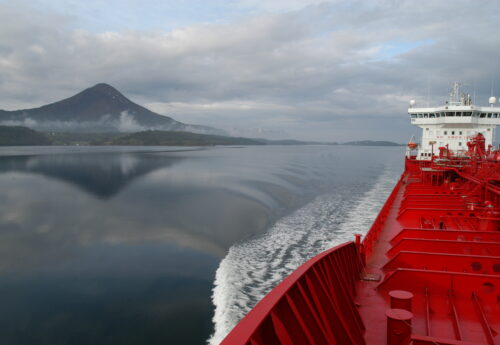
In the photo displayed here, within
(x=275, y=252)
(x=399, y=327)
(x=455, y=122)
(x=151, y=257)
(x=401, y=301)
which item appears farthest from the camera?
(x=455, y=122)

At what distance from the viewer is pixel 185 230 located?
1897 cm

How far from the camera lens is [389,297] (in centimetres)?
668

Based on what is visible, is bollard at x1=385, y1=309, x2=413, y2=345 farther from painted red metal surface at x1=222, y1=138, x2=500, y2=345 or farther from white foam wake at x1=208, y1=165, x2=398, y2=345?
white foam wake at x1=208, y1=165, x2=398, y2=345

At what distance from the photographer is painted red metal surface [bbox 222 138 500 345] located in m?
3.63

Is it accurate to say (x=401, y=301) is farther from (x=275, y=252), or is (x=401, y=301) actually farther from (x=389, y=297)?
(x=275, y=252)

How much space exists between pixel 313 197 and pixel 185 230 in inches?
557

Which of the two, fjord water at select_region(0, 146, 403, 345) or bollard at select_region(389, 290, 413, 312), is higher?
bollard at select_region(389, 290, 413, 312)

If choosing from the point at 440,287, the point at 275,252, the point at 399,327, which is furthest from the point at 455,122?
the point at 399,327

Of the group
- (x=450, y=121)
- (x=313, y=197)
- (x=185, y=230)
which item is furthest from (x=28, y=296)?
(x=450, y=121)

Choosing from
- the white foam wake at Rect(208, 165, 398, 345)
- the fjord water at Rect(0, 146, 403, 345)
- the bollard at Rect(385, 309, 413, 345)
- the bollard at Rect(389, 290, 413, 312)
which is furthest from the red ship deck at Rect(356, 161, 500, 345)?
the fjord water at Rect(0, 146, 403, 345)

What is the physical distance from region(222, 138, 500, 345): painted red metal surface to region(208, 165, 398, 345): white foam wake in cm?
345

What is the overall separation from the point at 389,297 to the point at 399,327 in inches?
89.2

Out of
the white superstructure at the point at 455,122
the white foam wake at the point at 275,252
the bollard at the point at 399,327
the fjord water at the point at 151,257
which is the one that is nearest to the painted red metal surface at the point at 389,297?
the bollard at the point at 399,327

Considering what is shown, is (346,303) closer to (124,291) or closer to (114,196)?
(124,291)
